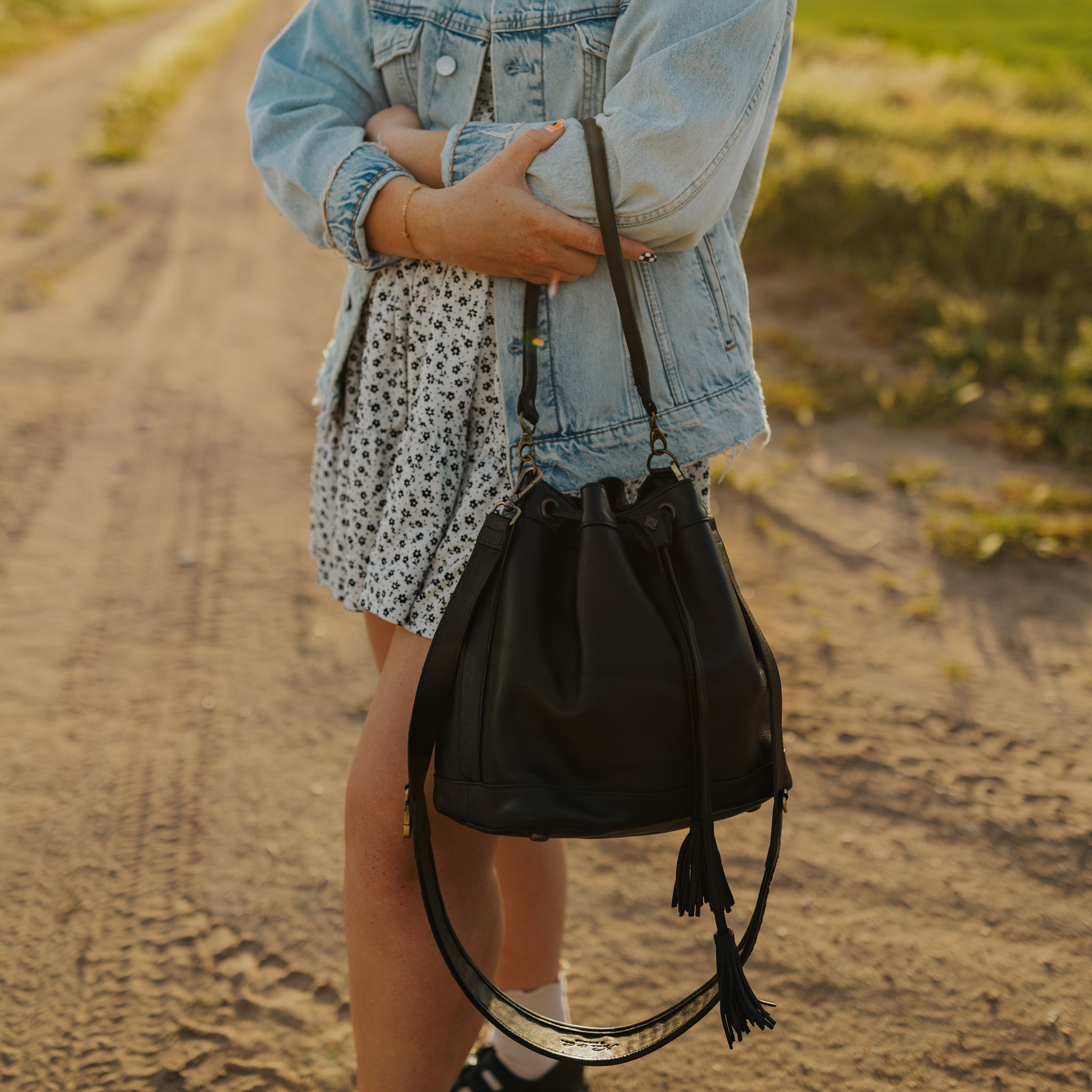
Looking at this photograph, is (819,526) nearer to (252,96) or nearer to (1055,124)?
(252,96)

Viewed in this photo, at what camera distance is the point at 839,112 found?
8.38 meters

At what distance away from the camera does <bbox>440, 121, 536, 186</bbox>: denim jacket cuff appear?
1226 millimetres

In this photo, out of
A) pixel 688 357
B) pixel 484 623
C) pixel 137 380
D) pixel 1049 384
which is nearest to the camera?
pixel 484 623

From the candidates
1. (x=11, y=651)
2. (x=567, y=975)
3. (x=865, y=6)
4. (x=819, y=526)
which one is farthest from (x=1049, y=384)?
(x=865, y=6)

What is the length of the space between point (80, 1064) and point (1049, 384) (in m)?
4.69

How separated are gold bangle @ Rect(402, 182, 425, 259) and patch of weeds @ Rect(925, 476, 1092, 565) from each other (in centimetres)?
283

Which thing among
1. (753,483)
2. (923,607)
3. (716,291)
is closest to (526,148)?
(716,291)

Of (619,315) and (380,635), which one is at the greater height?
(619,315)

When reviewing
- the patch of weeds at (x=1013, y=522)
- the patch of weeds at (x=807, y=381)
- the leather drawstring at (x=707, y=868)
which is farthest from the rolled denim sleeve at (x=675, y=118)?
the patch of weeds at (x=807, y=381)

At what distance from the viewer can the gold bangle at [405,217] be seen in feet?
4.04

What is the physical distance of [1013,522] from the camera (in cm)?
353

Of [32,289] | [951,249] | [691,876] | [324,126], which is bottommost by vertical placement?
[32,289]

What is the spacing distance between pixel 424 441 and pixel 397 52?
56 cm

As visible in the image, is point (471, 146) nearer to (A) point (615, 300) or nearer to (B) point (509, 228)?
(B) point (509, 228)
